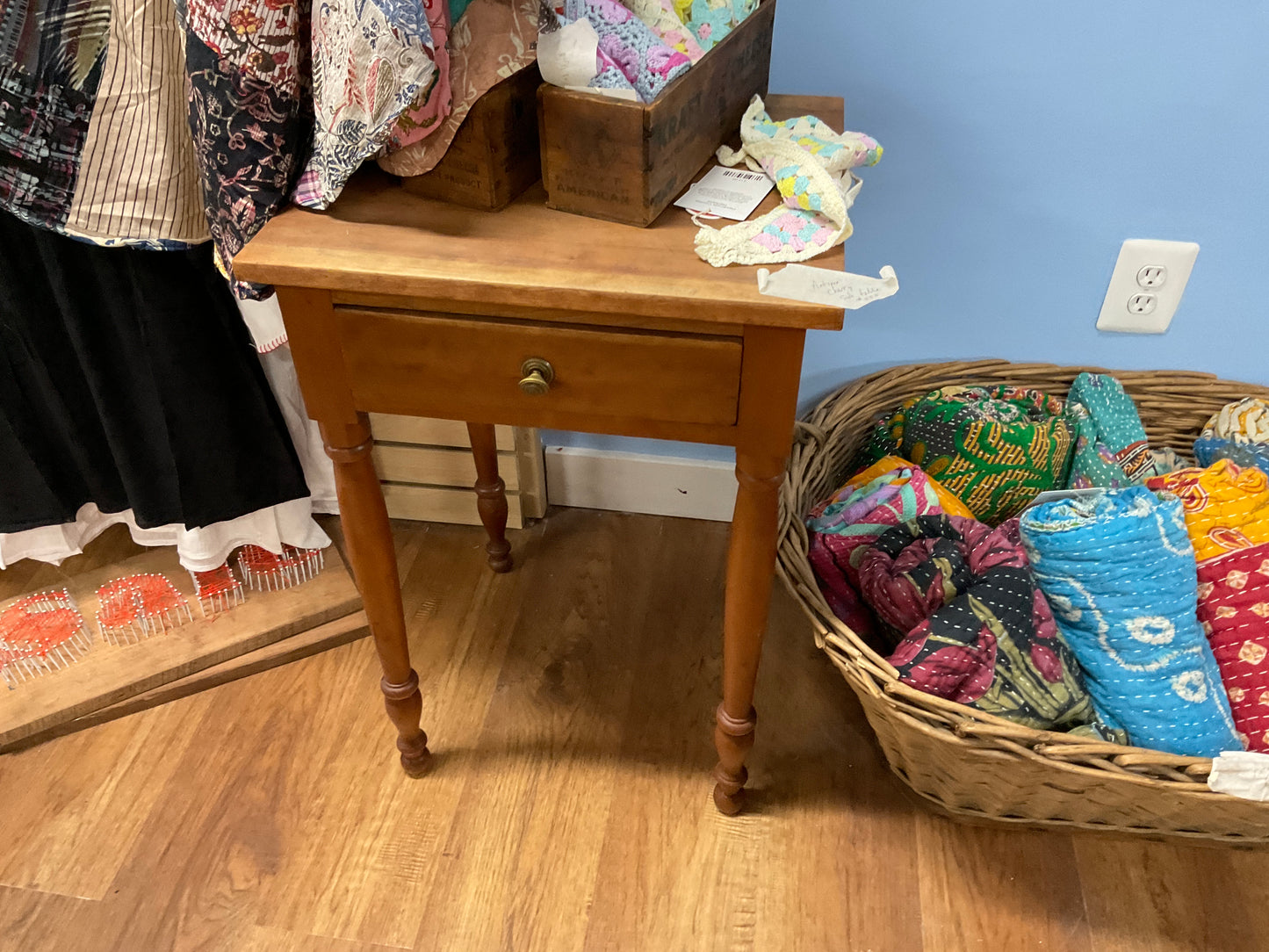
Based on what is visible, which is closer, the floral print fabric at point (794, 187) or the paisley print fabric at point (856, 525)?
the floral print fabric at point (794, 187)

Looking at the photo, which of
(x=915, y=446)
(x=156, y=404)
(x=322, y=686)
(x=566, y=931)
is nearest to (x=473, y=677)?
(x=322, y=686)

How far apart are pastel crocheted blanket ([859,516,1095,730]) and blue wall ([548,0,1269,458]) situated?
371 millimetres

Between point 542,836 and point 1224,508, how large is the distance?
0.84 metres

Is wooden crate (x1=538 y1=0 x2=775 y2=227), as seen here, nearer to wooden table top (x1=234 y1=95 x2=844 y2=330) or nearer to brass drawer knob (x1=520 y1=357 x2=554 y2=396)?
wooden table top (x1=234 y1=95 x2=844 y2=330)

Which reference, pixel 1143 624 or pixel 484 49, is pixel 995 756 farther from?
pixel 484 49

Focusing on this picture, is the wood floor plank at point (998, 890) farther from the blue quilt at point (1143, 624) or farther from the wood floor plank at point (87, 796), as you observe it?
the wood floor plank at point (87, 796)

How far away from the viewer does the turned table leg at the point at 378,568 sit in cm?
86

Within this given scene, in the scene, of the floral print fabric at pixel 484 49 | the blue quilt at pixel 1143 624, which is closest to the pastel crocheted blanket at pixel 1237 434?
the blue quilt at pixel 1143 624

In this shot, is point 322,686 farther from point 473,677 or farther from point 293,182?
point 293,182

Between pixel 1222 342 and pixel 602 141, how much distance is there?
929 millimetres

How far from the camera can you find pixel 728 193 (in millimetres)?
815

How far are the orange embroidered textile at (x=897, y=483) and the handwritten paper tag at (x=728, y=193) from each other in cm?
44

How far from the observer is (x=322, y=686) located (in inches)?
48.1

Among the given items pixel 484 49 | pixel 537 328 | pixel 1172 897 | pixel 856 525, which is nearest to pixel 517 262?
pixel 537 328
